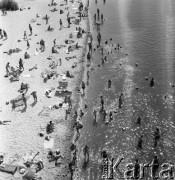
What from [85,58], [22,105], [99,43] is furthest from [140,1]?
[22,105]

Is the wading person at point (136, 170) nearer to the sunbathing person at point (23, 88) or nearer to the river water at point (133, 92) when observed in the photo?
the river water at point (133, 92)

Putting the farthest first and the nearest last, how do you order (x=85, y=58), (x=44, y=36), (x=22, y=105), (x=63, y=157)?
(x=44, y=36)
(x=85, y=58)
(x=22, y=105)
(x=63, y=157)

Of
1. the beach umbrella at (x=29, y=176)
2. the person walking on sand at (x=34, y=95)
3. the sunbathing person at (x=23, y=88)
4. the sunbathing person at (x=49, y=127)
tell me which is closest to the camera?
the beach umbrella at (x=29, y=176)

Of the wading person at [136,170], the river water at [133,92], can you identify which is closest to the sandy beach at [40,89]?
the river water at [133,92]

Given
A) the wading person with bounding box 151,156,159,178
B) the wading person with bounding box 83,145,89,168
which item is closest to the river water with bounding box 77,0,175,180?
the wading person with bounding box 83,145,89,168

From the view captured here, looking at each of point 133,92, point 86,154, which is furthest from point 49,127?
point 133,92

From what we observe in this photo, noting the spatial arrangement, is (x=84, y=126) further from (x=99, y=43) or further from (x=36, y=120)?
(x=99, y=43)
